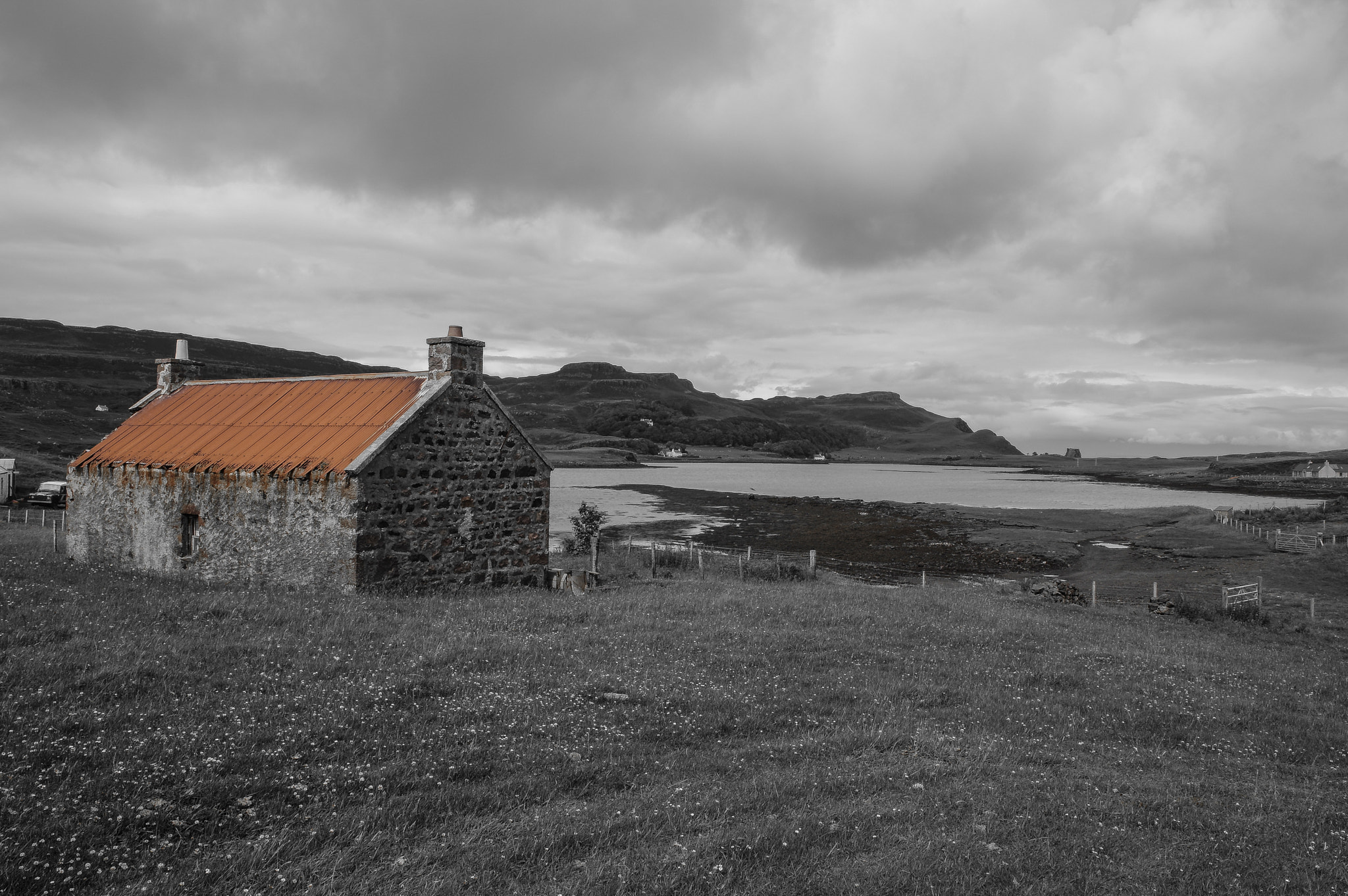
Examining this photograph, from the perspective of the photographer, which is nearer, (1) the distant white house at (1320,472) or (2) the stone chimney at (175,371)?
(2) the stone chimney at (175,371)

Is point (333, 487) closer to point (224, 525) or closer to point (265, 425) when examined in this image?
point (224, 525)

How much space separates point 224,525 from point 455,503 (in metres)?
6.08

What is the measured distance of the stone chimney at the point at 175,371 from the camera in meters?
28.3

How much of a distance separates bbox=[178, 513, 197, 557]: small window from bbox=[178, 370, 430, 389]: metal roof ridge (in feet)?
16.9

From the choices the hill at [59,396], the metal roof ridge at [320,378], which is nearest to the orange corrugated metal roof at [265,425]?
the metal roof ridge at [320,378]

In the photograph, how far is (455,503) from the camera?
20359mm

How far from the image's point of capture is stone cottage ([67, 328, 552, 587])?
18406 millimetres

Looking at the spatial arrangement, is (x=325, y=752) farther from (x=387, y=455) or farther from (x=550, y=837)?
(x=387, y=455)

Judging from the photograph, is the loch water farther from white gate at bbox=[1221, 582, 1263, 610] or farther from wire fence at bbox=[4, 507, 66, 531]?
white gate at bbox=[1221, 582, 1263, 610]

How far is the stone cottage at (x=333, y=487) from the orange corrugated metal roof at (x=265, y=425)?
0.06 metres

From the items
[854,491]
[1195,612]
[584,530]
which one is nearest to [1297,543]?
[1195,612]

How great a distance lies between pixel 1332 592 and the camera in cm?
3703

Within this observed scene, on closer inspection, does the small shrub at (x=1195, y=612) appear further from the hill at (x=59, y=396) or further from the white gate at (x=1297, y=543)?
the hill at (x=59, y=396)

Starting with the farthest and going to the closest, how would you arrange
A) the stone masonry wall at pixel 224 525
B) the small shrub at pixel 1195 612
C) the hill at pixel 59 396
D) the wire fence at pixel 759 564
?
1. the hill at pixel 59 396
2. the wire fence at pixel 759 564
3. the small shrub at pixel 1195 612
4. the stone masonry wall at pixel 224 525
